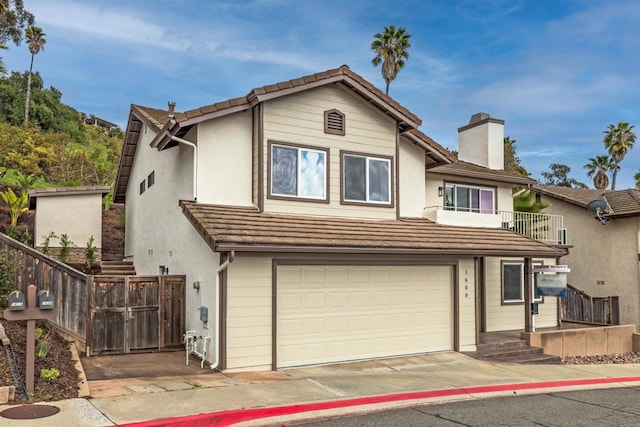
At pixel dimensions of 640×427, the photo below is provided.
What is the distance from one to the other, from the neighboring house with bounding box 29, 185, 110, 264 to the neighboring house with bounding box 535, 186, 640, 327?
61.8 ft

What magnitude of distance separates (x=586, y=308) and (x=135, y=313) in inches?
700

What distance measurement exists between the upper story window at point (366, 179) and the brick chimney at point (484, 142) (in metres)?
8.02

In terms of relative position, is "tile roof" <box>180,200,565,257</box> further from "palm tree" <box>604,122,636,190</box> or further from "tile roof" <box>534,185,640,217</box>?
"palm tree" <box>604,122,636,190</box>

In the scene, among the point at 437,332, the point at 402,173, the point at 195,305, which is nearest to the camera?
the point at 195,305

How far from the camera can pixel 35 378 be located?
8688mm

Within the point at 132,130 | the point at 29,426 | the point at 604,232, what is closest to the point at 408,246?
the point at 29,426

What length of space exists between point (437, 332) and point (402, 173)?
4.65 meters

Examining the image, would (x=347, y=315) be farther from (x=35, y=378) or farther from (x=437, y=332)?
(x=35, y=378)

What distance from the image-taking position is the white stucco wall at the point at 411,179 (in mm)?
15836

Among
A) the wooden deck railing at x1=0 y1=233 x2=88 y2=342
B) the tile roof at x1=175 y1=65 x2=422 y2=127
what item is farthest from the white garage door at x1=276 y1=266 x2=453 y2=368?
the wooden deck railing at x1=0 y1=233 x2=88 y2=342

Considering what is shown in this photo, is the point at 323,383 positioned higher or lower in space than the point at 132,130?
lower

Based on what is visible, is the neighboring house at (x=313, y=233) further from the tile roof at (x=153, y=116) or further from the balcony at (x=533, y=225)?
the balcony at (x=533, y=225)

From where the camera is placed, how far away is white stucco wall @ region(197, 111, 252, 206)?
12812 mm

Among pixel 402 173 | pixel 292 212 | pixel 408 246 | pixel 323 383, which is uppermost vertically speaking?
pixel 402 173
